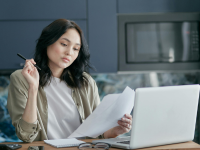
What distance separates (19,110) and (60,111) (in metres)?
0.26

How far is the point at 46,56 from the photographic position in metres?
1.50

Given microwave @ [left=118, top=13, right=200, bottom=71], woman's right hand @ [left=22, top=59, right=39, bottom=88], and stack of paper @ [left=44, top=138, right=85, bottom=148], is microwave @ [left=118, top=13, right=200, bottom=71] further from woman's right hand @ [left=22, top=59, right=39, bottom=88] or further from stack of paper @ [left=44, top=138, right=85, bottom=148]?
stack of paper @ [left=44, top=138, right=85, bottom=148]

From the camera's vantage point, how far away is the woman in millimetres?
1291

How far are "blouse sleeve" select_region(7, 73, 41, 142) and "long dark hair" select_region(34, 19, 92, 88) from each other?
0.15 m

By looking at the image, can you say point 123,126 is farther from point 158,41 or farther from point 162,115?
point 158,41

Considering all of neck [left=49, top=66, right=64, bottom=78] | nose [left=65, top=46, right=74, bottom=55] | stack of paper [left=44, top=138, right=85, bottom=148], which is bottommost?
stack of paper [left=44, top=138, right=85, bottom=148]

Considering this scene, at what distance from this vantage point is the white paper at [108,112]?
1011mm

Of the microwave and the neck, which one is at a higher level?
the microwave

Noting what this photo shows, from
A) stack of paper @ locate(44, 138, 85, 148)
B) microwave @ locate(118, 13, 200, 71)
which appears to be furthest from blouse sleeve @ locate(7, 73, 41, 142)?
microwave @ locate(118, 13, 200, 71)

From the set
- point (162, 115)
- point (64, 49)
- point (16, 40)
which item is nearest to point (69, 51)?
point (64, 49)

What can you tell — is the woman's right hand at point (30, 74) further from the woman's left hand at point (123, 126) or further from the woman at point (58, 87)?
the woman's left hand at point (123, 126)

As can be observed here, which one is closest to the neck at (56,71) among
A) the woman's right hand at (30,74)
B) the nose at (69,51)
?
the nose at (69,51)

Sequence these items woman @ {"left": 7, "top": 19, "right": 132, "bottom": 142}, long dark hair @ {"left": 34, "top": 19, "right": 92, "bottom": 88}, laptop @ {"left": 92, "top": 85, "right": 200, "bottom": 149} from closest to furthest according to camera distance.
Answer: laptop @ {"left": 92, "top": 85, "right": 200, "bottom": 149} → woman @ {"left": 7, "top": 19, "right": 132, "bottom": 142} → long dark hair @ {"left": 34, "top": 19, "right": 92, "bottom": 88}

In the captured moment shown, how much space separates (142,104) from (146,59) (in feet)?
4.62
